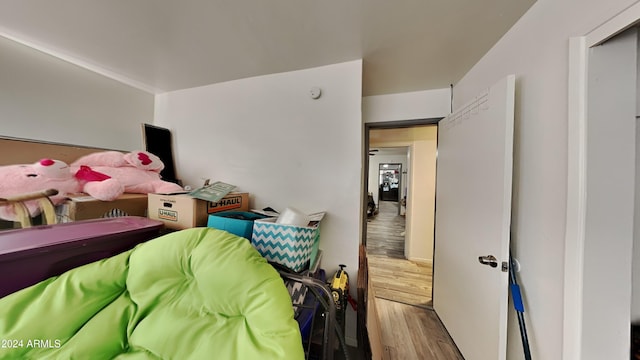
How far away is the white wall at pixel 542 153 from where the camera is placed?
785 mm

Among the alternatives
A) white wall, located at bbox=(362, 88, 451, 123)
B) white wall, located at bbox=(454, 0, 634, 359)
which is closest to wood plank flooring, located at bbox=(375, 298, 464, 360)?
white wall, located at bbox=(454, 0, 634, 359)

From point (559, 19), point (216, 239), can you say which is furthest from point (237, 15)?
point (559, 19)

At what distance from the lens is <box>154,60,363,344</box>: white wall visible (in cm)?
140

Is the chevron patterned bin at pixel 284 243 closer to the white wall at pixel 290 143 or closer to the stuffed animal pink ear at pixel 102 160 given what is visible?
the white wall at pixel 290 143

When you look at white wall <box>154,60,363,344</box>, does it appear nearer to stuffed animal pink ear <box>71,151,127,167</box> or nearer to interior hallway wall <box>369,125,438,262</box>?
stuffed animal pink ear <box>71,151,127,167</box>

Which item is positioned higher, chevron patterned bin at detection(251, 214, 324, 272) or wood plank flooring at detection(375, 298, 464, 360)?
chevron patterned bin at detection(251, 214, 324, 272)

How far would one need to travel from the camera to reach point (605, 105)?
674mm

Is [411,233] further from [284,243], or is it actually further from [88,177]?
[88,177]

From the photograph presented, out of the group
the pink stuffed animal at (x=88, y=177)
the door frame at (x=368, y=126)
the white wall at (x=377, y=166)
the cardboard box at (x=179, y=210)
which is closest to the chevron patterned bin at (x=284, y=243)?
the cardboard box at (x=179, y=210)

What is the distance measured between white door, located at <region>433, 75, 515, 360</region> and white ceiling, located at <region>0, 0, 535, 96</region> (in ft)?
1.29

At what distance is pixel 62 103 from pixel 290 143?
176 cm

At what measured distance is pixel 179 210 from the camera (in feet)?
3.73

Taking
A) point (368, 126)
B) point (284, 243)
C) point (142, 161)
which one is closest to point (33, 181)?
point (142, 161)

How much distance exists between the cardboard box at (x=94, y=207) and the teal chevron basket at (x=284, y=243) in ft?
3.09
